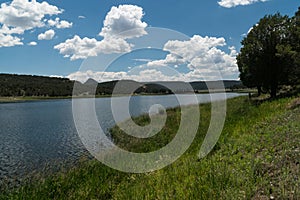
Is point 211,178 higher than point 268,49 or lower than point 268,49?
lower

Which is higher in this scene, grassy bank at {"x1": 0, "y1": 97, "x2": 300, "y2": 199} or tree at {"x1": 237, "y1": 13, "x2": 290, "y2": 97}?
tree at {"x1": 237, "y1": 13, "x2": 290, "y2": 97}

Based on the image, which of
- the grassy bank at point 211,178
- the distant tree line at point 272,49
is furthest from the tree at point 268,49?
the grassy bank at point 211,178

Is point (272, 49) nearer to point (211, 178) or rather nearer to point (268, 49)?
point (268, 49)

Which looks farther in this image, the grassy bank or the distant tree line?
the distant tree line

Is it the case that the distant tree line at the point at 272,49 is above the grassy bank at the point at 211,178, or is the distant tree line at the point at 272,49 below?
above

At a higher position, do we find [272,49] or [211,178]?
[272,49]

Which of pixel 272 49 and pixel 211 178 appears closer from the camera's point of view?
pixel 211 178

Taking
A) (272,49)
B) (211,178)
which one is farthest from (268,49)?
(211,178)

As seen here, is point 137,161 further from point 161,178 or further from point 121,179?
point 161,178

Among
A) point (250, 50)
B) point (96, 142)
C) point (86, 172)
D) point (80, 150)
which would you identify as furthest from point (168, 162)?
point (250, 50)

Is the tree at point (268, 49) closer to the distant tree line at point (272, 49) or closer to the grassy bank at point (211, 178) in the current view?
the distant tree line at point (272, 49)

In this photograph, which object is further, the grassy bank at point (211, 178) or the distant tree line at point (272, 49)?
the distant tree line at point (272, 49)

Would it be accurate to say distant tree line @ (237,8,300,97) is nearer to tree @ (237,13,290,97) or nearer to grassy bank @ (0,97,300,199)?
tree @ (237,13,290,97)

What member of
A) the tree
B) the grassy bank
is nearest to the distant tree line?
the tree
